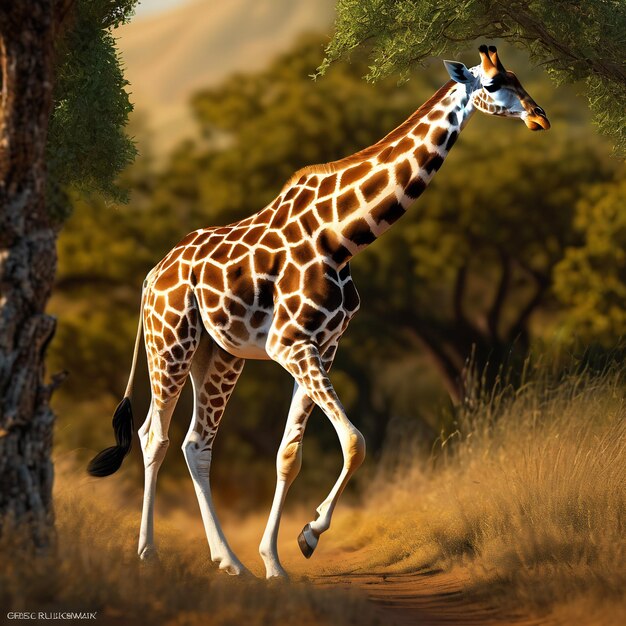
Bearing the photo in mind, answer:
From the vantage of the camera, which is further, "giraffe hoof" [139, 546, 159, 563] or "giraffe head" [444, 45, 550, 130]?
"giraffe hoof" [139, 546, 159, 563]

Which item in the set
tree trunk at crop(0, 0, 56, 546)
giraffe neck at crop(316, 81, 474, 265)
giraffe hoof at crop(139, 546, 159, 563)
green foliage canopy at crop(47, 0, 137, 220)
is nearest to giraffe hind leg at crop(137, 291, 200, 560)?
giraffe hoof at crop(139, 546, 159, 563)

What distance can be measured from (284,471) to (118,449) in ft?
5.12

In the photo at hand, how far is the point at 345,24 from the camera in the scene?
7.92 m

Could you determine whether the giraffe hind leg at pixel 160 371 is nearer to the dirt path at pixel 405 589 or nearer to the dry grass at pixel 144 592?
the dry grass at pixel 144 592

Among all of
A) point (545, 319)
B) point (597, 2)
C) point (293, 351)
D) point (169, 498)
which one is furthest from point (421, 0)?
point (545, 319)

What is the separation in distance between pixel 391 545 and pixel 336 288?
10.5 ft

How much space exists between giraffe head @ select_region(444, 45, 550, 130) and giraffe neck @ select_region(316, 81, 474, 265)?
0.30ft

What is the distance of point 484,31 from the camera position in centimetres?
830

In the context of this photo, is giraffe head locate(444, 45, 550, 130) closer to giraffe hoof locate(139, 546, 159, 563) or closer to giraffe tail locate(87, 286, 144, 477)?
giraffe tail locate(87, 286, 144, 477)

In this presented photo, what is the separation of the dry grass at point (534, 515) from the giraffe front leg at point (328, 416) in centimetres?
124

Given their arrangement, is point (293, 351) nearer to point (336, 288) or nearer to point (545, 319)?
point (336, 288)

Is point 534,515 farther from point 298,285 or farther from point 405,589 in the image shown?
point 298,285

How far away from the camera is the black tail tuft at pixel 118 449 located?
7.50 meters

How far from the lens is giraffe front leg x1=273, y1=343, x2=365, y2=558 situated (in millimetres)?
6250
